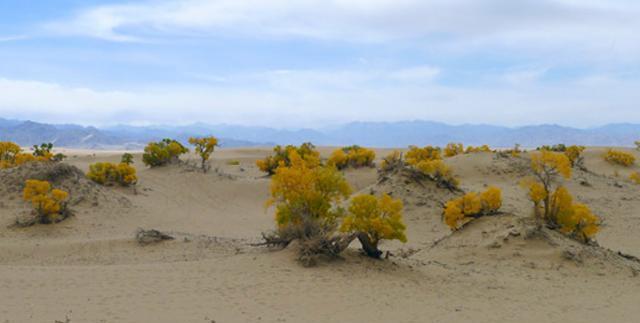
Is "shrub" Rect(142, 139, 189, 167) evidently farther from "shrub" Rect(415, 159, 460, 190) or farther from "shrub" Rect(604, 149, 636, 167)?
"shrub" Rect(604, 149, 636, 167)

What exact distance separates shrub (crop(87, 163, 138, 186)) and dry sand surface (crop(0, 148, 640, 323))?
2.80 m

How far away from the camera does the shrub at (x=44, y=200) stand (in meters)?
Answer: 21.8

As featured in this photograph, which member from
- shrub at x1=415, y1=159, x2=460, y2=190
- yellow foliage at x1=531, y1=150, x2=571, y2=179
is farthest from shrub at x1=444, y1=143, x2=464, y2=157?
yellow foliage at x1=531, y1=150, x2=571, y2=179

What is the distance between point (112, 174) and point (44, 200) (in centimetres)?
945

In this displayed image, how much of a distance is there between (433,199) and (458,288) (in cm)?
1238

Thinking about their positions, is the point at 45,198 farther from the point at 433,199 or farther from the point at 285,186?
the point at 433,199

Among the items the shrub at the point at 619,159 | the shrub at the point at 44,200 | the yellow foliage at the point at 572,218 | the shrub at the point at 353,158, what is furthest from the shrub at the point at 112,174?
the shrub at the point at 619,159

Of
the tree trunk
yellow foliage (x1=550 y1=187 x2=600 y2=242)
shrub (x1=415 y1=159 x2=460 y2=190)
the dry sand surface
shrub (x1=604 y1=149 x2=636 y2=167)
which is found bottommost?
the dry sand surface

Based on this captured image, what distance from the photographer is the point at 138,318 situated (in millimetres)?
10531

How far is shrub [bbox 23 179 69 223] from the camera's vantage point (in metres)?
21.8

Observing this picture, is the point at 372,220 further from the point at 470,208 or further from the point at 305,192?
the point at 470,208

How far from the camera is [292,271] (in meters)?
14.6

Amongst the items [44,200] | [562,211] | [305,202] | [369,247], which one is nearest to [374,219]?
[369,247]

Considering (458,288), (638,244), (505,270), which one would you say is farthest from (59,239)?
(638,244)
